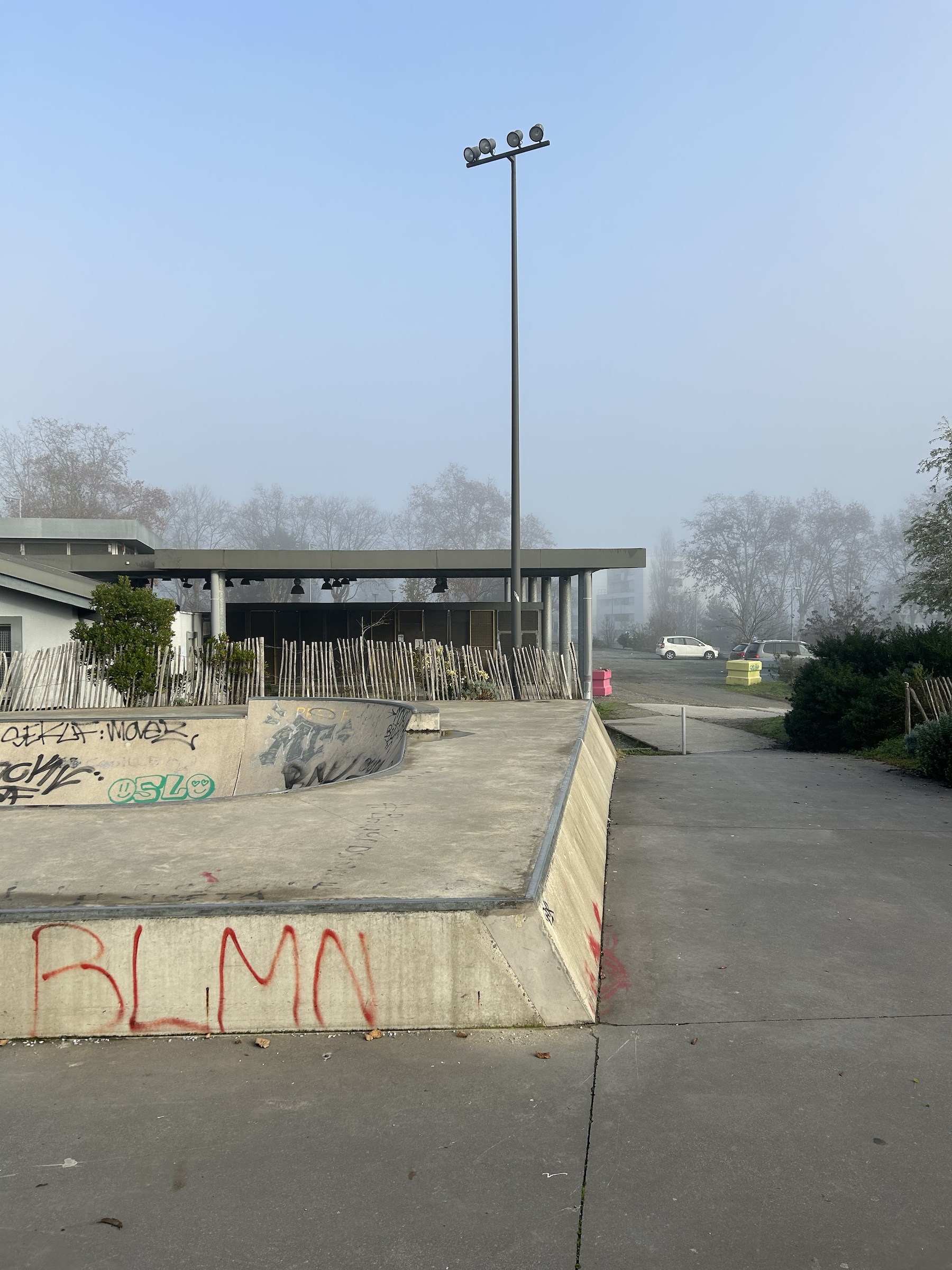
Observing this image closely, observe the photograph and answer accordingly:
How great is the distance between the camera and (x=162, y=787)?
1305 centimetres

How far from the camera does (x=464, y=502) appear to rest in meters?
95.8

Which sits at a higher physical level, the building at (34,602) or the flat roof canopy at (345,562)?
the flat roof canopy at (345,562)

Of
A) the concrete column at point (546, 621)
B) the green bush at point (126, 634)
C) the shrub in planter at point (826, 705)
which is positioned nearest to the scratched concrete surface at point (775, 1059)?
the shrub in planter at point (826, 705)

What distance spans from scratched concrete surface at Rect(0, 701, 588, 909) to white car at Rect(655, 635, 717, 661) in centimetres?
4976

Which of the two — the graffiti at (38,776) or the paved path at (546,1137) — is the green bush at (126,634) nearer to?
the graffiti at (38,776)

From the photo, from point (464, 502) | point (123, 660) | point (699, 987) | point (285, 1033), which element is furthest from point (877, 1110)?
point (464, 502)

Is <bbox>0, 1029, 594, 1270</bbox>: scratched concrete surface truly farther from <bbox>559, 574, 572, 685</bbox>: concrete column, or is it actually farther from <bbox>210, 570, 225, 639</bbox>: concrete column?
<bbox>559, 574, 572, 685</bbox>: concrete column

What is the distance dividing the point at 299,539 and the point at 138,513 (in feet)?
113

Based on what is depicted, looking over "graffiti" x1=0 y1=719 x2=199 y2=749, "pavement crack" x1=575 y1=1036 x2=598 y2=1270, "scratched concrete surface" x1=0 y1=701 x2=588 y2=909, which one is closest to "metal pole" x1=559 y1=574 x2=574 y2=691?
"graffiti" x1=0 y1=719 x2=199 y2=749

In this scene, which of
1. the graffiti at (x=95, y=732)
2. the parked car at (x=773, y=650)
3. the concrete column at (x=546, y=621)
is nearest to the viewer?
the graffiti at (x=95, y=732)

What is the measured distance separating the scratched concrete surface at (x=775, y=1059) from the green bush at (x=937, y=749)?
14.0 feet

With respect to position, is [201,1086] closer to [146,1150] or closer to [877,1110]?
[146,1150]

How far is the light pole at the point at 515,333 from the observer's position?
58.7ft

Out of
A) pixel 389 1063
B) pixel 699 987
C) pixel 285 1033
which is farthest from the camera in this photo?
pixel 699 987
